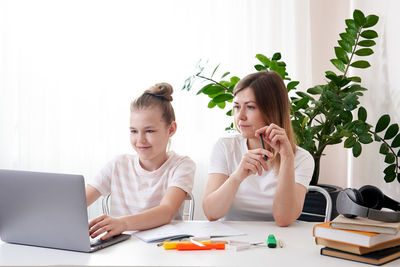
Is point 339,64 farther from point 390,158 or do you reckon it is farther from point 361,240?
point 361,240

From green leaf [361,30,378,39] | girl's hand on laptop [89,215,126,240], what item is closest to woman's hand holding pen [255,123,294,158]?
Answer: girl's hand on laptop [89,215,126,240]

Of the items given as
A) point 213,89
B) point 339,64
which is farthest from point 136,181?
point 339,64

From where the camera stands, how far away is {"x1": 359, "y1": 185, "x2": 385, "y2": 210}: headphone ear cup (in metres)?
1.25

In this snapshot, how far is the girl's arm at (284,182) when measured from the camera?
5.15ft

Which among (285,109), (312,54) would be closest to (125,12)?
(312,54)

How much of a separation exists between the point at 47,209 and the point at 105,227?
0.20 metres

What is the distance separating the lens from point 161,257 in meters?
1.16

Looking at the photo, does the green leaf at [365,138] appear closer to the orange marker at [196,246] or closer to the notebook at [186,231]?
the notebook at [186,231]

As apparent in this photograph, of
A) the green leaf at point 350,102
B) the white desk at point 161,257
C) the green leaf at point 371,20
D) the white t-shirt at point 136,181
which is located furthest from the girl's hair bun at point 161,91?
the green leaf at point 371,20

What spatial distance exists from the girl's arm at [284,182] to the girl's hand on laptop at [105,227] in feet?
1.87

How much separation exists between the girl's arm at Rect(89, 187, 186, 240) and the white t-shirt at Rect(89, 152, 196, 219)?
0.28 feet

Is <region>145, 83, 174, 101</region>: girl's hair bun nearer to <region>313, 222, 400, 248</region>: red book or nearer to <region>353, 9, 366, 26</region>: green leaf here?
<region>313, 222, 400, 248</region>: red book

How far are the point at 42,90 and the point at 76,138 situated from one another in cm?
42

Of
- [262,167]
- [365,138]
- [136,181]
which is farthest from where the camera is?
[365,138]
